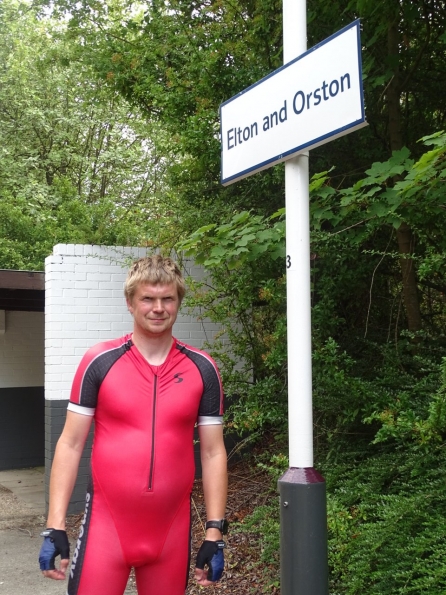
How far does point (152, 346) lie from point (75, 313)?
4701 millimetres

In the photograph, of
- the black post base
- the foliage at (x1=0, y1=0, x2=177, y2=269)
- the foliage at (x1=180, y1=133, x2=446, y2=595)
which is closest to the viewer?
the black post base

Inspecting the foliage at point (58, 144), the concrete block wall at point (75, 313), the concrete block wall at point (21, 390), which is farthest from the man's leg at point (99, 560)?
the foliage at point (58, 144)

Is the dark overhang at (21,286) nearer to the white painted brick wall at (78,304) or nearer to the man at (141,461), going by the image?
the white painted brick wall at (78,304)

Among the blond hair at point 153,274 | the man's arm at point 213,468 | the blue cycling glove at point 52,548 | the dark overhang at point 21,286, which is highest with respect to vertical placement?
the dark overhang at point 21,286

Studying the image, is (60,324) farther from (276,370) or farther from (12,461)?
(12,461)

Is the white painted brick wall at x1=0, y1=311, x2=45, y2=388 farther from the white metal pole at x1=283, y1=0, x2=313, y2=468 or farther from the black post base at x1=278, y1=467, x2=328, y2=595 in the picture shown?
the black post base at x1=278, y1=467, x2=328, y2=595

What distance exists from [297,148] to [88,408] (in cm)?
134

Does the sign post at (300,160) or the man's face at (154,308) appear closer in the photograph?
the sign post at (300,160)

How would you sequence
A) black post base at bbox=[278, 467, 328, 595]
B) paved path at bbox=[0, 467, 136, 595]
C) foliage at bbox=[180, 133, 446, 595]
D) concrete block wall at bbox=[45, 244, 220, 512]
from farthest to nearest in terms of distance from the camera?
concrete block wall at bbox=[45, 244, 220, 512] → paved path at bbox=[0, 467, 136, 595] → foliage at bbox=[180, 133, 446, 595] → black post base at bbox=[278, 467, 328, 595]

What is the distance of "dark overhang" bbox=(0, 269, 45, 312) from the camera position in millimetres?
7914

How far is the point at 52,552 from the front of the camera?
8.37 ft

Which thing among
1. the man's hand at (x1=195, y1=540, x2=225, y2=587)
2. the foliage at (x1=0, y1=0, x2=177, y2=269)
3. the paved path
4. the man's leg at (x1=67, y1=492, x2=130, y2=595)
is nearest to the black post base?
the man's hand at (x1=195, y1=540, x2=225, y2=587)

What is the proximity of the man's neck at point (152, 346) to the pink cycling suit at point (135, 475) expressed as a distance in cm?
4

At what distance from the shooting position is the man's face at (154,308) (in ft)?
9.09
